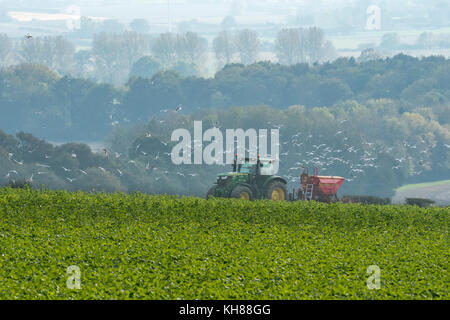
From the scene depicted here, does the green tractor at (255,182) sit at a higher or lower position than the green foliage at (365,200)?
higher

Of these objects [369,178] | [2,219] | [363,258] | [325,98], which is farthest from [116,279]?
[325,98]

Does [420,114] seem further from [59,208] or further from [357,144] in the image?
[59,208]

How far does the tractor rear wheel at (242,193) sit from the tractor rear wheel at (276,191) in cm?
88

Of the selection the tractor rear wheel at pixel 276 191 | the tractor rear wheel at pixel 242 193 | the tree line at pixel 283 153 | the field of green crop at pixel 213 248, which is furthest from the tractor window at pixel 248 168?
the tree line at pixel 283 153

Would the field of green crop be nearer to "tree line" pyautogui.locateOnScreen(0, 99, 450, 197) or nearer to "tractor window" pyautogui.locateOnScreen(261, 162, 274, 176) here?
"tractor window" pyautogui.locateOnScreen(261, 162, 274, 176)

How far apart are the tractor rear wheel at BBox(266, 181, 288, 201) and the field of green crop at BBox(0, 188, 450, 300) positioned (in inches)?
131

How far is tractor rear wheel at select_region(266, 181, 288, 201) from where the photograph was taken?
33.5 m

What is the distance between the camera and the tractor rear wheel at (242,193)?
1289 inches

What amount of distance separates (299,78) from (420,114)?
3110cm

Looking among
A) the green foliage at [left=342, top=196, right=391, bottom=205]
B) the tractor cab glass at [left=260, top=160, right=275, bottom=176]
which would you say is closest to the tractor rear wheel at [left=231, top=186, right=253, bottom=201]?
the tractor cab glass at [left=260, top=160, right=275, bottom=176]

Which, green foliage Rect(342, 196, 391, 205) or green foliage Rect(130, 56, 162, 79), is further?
green foliage Rect(130, 56, 162, 79)

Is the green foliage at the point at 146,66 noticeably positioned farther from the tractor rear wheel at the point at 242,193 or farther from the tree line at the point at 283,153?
the tractor rear wheel at the point at 242,193

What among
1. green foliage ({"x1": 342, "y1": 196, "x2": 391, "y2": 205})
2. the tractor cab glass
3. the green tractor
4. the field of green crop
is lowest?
the field of green crop

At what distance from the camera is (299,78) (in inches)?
5679
